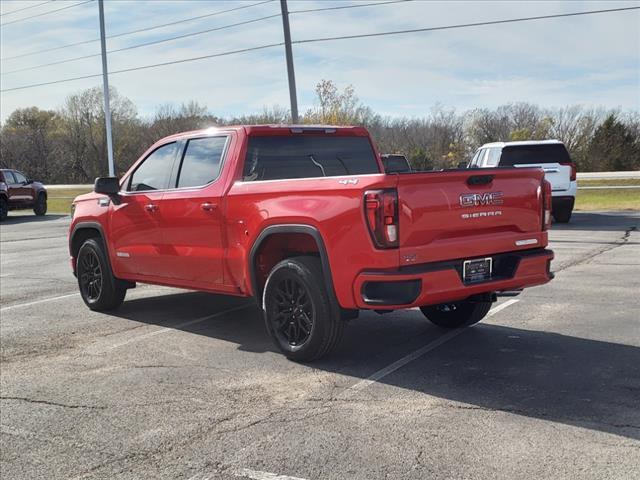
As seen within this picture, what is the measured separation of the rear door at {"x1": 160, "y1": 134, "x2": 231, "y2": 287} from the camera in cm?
635

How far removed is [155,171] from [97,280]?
162 centimetres

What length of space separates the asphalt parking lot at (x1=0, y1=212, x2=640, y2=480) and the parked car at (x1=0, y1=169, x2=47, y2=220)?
21.4 m

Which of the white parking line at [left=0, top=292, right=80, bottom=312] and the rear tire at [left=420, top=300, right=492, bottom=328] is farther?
the white parking line at [left=0, top=292, right=80, bottom=312]

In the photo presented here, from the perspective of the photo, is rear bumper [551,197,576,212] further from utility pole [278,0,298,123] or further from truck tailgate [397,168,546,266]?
truck tailgate [397,168,546,266]

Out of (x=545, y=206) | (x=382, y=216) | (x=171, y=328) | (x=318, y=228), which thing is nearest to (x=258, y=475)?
(x=382, y=216)

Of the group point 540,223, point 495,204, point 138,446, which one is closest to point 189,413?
point 138,446

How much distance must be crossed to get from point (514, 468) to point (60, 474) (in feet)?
7.75

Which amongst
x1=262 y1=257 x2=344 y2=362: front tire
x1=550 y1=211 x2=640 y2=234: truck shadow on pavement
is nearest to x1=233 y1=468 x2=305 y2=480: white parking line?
x1=262 y1=257 x2=344 y2=362: front tire

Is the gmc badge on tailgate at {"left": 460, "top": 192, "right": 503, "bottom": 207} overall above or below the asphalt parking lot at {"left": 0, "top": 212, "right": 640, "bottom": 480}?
above

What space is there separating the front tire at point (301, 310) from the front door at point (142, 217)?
1734 millimetres

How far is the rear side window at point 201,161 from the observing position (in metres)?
6.59

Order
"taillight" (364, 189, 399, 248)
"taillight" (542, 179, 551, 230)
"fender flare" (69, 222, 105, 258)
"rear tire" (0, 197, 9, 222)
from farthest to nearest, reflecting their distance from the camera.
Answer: "rear tire" (0, 197, 9, 222)
"fender flare" (69, 222, 105, 258)
"taillight" (542, 179, 551, 230)
"taillight" (364, 189, 399, 248)

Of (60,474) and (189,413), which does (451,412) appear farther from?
(60,474)

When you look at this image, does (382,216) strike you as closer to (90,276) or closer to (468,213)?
(468,213)
